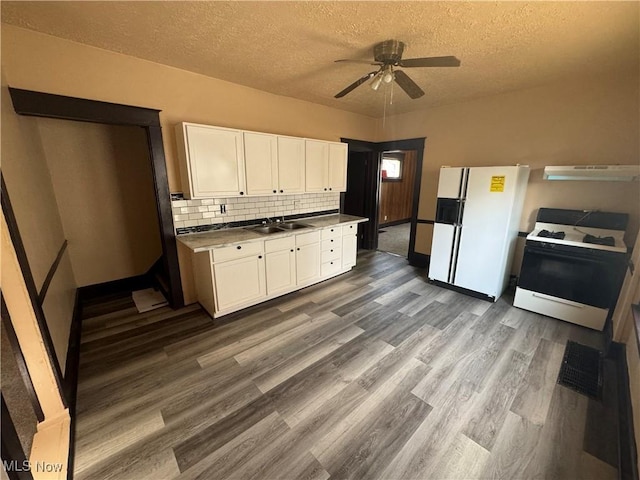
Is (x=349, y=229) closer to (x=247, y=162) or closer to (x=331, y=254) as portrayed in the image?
(x=331, y=254)

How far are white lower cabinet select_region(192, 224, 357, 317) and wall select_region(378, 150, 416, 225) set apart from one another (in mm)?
3771

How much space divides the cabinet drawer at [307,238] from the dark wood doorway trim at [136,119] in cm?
143

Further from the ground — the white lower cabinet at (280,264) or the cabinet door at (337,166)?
the cabinet door at (337,166)

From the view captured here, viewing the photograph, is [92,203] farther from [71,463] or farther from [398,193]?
[398,193]

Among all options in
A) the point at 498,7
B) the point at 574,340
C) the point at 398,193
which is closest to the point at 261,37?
the point at 498,7

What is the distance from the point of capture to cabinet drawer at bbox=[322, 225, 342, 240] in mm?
3643

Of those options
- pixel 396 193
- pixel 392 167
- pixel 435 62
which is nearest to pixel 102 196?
pixel 435 62

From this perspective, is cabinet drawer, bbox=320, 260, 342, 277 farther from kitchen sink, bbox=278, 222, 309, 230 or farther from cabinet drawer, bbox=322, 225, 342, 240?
kitchen sink, bbox=278, 222, 309, 230

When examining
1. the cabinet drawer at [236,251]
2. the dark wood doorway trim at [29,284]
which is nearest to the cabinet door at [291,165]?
the cabinet drawer at [236,251]

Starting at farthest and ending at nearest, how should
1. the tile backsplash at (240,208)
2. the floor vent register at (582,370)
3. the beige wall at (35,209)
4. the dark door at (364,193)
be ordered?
the dark door at (364,193) < the tile backsplash at (240,208) < the floor vent register at (582,370) < the beige wall at (35,209)

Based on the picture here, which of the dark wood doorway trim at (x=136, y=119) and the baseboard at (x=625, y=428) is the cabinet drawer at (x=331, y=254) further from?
the baseboard at (x=625, y=428)

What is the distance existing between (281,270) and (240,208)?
38.0 inches

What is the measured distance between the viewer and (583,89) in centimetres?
281

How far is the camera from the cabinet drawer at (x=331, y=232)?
12.0 feet
